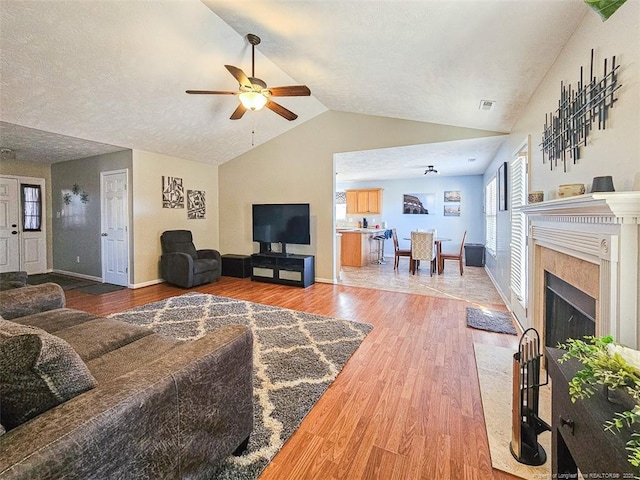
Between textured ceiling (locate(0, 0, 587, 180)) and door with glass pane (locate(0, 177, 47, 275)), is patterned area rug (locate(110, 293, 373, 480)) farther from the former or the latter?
door with glass pane (locate(0, 177, 47, 275))

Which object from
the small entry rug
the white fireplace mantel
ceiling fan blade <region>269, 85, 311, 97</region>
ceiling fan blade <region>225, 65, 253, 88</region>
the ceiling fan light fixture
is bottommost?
the small entry rug

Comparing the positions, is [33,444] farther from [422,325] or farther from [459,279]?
[459,279]

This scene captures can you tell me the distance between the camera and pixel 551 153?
231 centimetres

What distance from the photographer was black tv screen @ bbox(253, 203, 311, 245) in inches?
209

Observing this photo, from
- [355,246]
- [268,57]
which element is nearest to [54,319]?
[268,57]

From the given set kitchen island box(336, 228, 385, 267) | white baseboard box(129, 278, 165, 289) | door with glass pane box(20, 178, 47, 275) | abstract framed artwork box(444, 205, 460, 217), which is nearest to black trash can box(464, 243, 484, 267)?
abstract framed artwork box(444, 205, 460, 217)

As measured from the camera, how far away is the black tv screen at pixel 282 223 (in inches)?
209

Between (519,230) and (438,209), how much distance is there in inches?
196

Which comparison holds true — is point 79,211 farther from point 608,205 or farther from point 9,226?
point 608,205

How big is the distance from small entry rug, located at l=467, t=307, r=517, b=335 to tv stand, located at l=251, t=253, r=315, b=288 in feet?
8.66

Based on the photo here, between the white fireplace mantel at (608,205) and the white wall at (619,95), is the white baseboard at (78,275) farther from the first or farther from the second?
the white wall at (619,95)

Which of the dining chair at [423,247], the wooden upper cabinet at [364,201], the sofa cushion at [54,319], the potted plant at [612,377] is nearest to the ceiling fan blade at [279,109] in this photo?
the sofa cushion at [54,319]

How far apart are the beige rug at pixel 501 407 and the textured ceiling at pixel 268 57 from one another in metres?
2.51

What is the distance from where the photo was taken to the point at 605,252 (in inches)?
53.9
